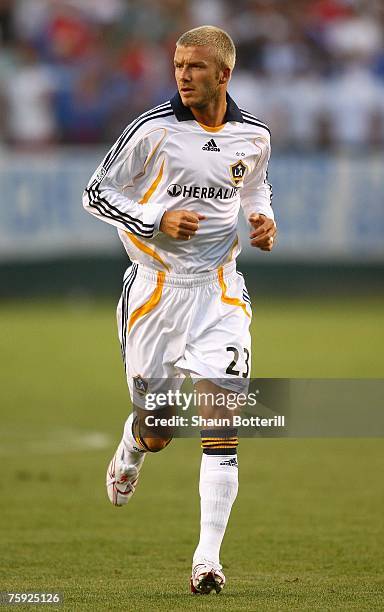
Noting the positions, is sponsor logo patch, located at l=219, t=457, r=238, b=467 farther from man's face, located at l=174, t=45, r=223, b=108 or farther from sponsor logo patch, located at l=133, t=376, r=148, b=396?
man's face, located at l=174, t=45, r=223, b=108

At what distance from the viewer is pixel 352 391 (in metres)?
7.55

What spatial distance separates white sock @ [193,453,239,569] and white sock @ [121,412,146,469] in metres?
0.91

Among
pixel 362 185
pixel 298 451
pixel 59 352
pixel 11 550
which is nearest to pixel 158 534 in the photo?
pixel 11 550

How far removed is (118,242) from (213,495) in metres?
13.2

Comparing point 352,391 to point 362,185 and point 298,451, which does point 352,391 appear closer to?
point 298,451

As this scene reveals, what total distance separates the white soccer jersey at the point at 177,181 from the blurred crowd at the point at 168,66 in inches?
525

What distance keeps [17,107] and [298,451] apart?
11.4 metres

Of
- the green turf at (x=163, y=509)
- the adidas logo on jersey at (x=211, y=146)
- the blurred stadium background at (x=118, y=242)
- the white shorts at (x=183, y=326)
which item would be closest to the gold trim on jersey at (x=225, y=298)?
the white shorts at (x=183, y=326)

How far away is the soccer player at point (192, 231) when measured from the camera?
20.4 ft

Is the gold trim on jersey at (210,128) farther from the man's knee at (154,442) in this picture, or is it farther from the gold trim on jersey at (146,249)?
the man's knee at (154,442)

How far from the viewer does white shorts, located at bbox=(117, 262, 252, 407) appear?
639 cm

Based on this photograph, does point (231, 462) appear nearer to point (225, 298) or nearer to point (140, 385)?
point (140, 385)

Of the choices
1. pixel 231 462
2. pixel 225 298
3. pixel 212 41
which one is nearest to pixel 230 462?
pixel 231 462

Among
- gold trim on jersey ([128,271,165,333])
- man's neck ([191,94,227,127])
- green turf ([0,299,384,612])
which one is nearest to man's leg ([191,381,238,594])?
green turf ([0,299,384,612])
